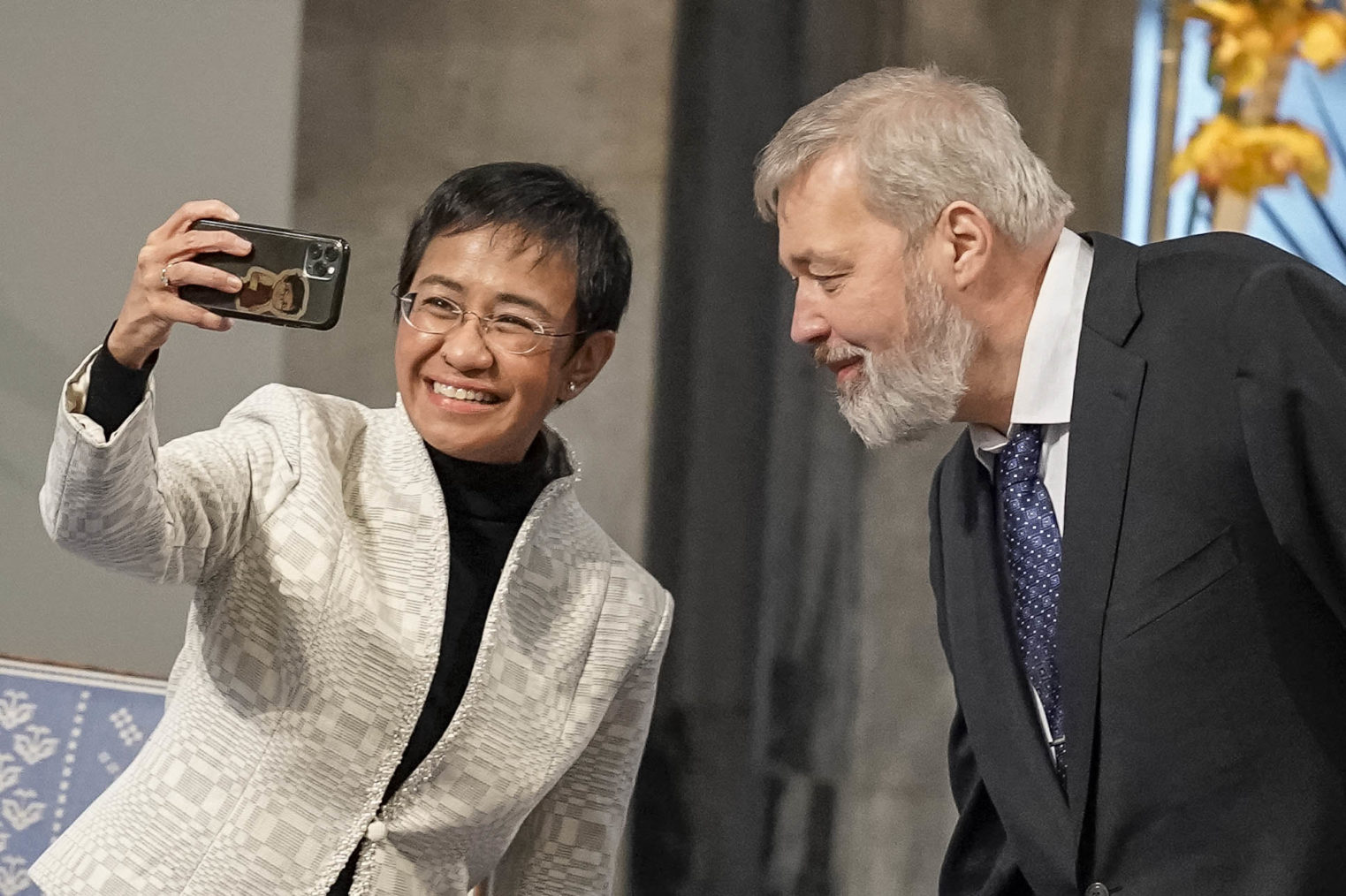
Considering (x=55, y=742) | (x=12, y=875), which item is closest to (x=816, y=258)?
(x=55, y=742)

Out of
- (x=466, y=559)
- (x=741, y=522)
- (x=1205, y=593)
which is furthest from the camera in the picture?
(x=741, y=522)

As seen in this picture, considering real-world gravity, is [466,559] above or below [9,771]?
above

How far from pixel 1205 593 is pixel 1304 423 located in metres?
0.21

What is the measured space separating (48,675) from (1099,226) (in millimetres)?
1964

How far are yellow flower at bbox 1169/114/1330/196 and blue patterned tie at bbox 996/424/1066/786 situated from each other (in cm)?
124

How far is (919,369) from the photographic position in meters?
1.81

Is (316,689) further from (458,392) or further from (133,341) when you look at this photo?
(133,341)

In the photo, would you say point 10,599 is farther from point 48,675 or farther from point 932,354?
point 932,354

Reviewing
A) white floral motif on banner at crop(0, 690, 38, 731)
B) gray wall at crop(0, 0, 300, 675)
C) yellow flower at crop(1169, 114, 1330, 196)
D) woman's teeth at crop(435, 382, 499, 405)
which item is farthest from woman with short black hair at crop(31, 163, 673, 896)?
yellow flower at crop(1169, 114, 1330, 196)

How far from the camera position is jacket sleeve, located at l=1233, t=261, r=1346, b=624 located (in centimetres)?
144

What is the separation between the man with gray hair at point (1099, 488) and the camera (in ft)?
5.02

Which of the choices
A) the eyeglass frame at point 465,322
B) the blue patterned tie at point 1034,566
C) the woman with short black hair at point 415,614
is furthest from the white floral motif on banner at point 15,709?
the blue patterned tie at point 1034,566

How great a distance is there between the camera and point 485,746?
2.01m

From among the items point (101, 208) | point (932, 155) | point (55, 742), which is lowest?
point (55, 742)
